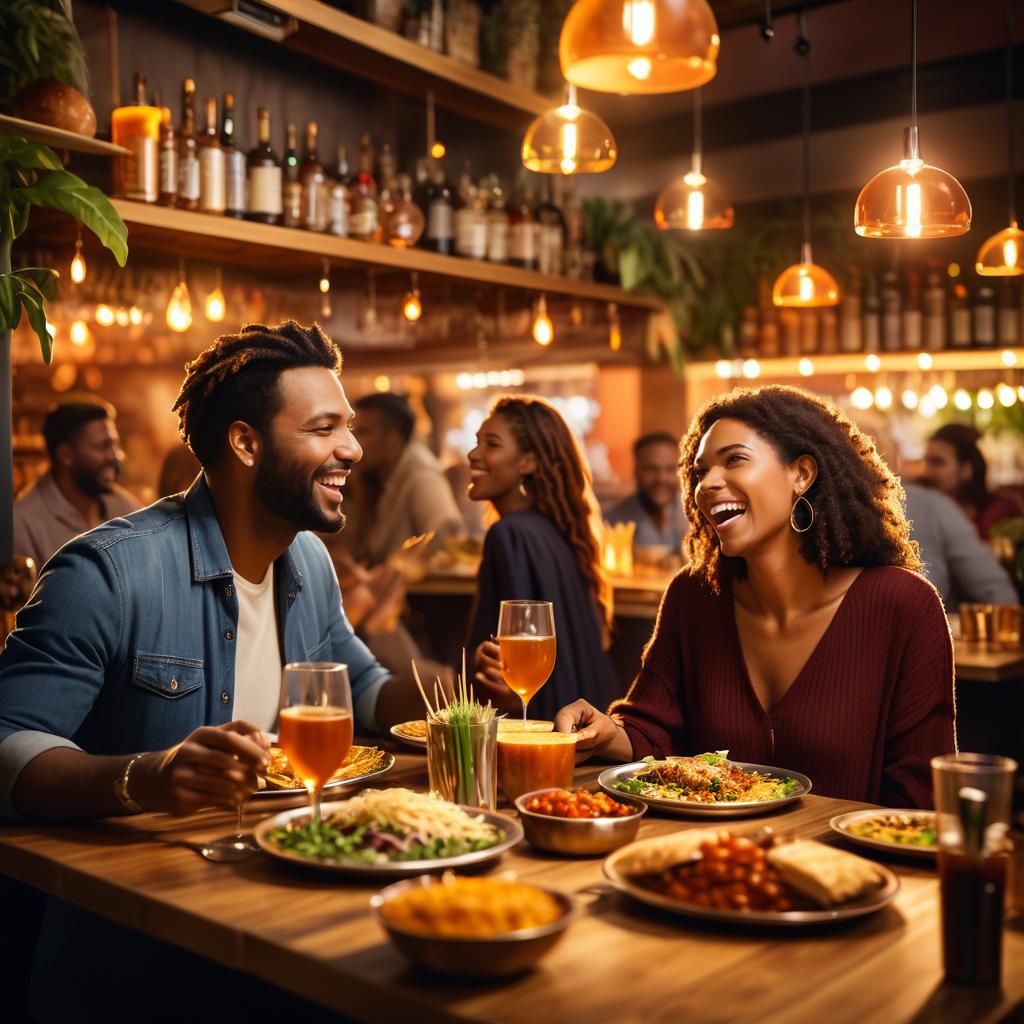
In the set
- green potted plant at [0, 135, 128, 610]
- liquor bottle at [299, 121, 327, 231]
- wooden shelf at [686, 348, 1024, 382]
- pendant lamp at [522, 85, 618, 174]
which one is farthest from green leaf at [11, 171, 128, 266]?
wooden shelf at [686, 348, 1024, 382]

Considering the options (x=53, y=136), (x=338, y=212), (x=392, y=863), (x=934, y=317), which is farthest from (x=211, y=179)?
(x=934, y=317)

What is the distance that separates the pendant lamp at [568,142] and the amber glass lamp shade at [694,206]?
73 cm

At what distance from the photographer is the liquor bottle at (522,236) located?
215 inches

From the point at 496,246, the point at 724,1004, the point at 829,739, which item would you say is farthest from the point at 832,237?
the point at 724,1004

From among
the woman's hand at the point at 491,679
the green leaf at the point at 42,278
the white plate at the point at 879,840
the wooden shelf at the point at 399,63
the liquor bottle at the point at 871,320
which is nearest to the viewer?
the white plate at the point at 879,840

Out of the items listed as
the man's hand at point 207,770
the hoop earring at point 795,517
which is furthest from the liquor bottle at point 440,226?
the man's hand at point 207,770

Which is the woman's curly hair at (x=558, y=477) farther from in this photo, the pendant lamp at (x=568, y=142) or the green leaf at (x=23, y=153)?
the green leaf at (x=23, y=153)

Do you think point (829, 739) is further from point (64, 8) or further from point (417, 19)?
point (417, 19)

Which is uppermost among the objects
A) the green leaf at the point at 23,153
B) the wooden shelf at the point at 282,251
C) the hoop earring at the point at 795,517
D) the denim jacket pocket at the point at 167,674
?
the wooden shelf at the point at 282,251

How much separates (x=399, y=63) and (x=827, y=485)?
10.2ft

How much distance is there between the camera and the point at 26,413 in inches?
244

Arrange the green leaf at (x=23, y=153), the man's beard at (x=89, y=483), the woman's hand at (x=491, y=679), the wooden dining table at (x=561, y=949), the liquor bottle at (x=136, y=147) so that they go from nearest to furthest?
the wooden dining table at (x=561, y=949), the woman's hand at (x=491, y=679), the green leaf at (x=23, y=153), the liquor bottle at (x=136, y=147), the man's beard at (x=89, y=483)

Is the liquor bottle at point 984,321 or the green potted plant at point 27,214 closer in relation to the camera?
the green potted plant at point 27,214

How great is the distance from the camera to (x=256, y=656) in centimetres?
225
